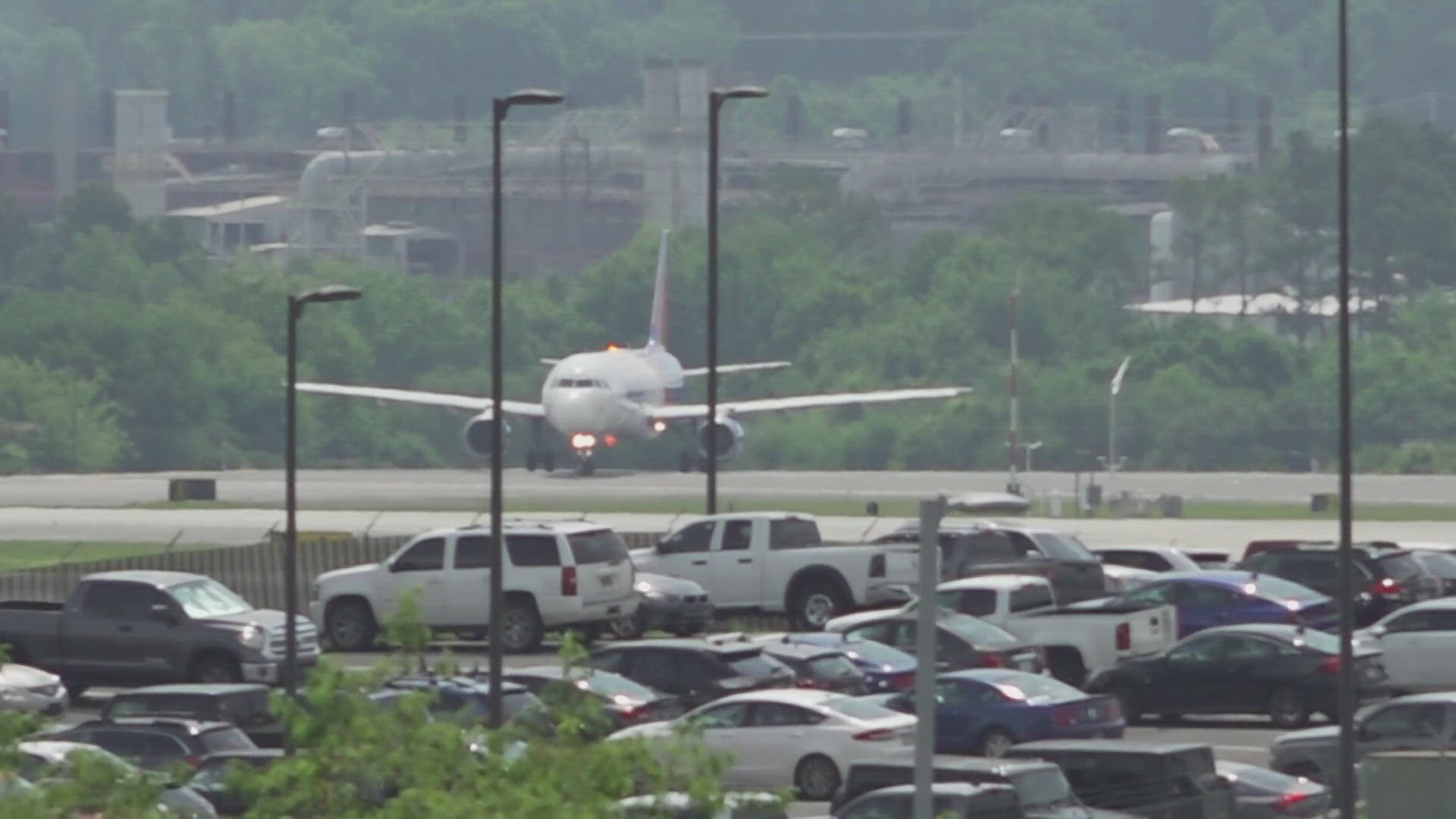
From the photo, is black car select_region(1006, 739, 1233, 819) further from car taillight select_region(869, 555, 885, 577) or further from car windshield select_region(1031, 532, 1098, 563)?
car windshield select_region(1031, 532, 1098, 563)

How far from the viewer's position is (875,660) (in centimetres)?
4016

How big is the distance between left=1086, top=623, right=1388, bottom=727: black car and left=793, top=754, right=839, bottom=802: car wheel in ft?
21.8

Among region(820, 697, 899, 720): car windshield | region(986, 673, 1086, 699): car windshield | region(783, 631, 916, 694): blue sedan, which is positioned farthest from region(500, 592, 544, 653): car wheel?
region(820, 697, 899, 720): car windshield

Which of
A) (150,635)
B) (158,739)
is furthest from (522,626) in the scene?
(158,739)

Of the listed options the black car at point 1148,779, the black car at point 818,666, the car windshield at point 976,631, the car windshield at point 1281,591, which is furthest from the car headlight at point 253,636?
the black car at point 1148,779

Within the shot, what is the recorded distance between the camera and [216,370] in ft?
454

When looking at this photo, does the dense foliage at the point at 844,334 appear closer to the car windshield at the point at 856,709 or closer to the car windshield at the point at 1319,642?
the car windshield at the point at 1319,642

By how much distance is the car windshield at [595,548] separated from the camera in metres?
46.8

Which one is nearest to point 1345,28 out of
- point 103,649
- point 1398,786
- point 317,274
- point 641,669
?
point 641,669

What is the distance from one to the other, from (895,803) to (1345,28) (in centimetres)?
1146

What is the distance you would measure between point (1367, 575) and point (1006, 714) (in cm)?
1427

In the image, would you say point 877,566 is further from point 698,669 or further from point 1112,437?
point 1112,437

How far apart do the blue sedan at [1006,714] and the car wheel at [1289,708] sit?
155 inches

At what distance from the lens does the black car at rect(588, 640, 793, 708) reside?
38.6 meters
